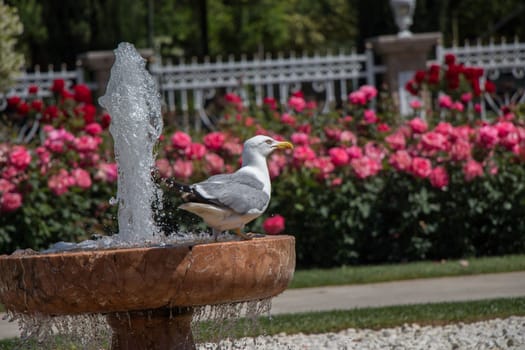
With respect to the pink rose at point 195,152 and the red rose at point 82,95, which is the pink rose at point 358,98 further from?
the red rose at point 82,95

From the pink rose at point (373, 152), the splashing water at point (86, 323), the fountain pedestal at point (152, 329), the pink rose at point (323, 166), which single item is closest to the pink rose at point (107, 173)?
Answer: the pink rose at point (323, 166)

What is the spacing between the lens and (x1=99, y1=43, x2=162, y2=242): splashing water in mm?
4969

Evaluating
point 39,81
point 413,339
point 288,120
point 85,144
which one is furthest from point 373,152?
point 39,81

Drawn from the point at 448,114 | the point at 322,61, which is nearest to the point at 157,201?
the point at 448,114

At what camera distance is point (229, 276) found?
13.6ft

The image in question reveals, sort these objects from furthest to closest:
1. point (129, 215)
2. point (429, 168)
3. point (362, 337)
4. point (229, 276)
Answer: point (429, 168) < point (362, 337) < point (129, 215) < point (229, 276)

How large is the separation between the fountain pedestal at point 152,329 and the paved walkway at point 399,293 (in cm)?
226

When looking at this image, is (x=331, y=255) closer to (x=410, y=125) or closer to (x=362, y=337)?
(x=410, y=125)

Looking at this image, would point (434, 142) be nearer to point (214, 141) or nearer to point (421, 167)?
point (421, 167)

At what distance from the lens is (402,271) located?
27.4 ft

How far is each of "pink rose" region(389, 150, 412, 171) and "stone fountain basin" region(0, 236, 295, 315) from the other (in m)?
4.91

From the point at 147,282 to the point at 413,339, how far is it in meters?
2.30

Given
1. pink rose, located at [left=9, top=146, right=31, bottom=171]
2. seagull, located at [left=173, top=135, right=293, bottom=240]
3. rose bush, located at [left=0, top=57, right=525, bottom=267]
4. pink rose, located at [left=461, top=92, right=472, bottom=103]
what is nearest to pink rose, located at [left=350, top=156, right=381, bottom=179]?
rose bush, located at [left=0, top=57, right=525, bottom=267]

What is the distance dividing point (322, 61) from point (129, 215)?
8822 mm
